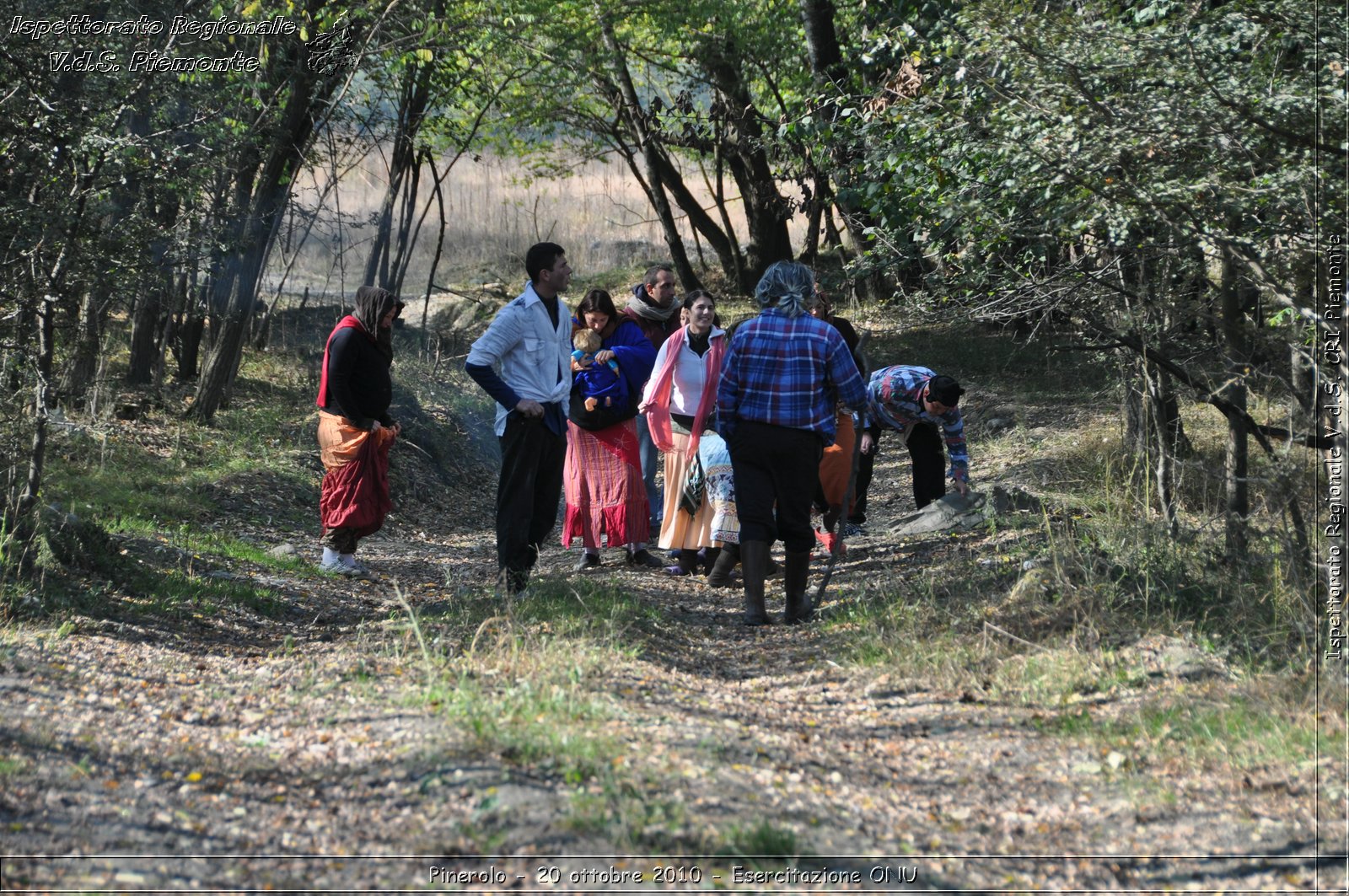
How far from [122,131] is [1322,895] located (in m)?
6.25

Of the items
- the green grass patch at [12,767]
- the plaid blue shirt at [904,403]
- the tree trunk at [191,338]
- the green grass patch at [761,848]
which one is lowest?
the green grass patch at [761,848]

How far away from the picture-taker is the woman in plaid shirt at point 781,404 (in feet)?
20.4

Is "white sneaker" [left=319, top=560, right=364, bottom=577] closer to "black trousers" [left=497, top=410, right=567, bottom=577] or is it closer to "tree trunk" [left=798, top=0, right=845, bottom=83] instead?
"black trousers" [left=497, top=410, right=567, bottom=577]

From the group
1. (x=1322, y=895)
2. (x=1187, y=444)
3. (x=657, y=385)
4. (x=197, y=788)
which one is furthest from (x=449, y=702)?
(x=1187, y=444)

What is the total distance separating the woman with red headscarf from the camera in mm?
7480

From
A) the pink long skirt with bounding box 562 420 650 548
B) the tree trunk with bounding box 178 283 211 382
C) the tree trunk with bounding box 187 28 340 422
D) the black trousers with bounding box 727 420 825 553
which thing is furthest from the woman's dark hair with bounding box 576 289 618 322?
the tree trunk with bounding box 178 283 211 382

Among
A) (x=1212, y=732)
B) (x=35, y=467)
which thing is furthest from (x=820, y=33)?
(x=1212, y=732)

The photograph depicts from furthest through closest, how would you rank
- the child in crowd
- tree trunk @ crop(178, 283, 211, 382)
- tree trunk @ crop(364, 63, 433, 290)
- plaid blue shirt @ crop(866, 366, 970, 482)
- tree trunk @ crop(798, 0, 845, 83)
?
tree trunk @ crop(364, 63, 433, 290)
tree trunk @ crop(798, 0, 845, 83)
tree trunk @ crop(178, 283, 211, 382)
plaid blue shirt @ crop(866, 366, 970, 482)
the child in crowd

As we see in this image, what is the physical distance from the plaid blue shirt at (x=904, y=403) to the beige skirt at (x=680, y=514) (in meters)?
1.37

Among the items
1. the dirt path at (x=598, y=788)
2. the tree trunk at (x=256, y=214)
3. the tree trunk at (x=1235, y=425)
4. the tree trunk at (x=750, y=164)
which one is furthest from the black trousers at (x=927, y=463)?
the tree trunk at (x=750, y=164)

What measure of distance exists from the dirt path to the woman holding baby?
2614 millimetres

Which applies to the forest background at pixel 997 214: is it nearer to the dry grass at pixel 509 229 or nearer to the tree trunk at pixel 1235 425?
the tree trunk at pixel 1235 425

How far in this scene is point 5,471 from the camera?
6645 millimetres

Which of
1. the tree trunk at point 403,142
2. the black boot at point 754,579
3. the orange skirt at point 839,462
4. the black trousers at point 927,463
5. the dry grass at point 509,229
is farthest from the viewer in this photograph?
the dry grass at point 509,229
